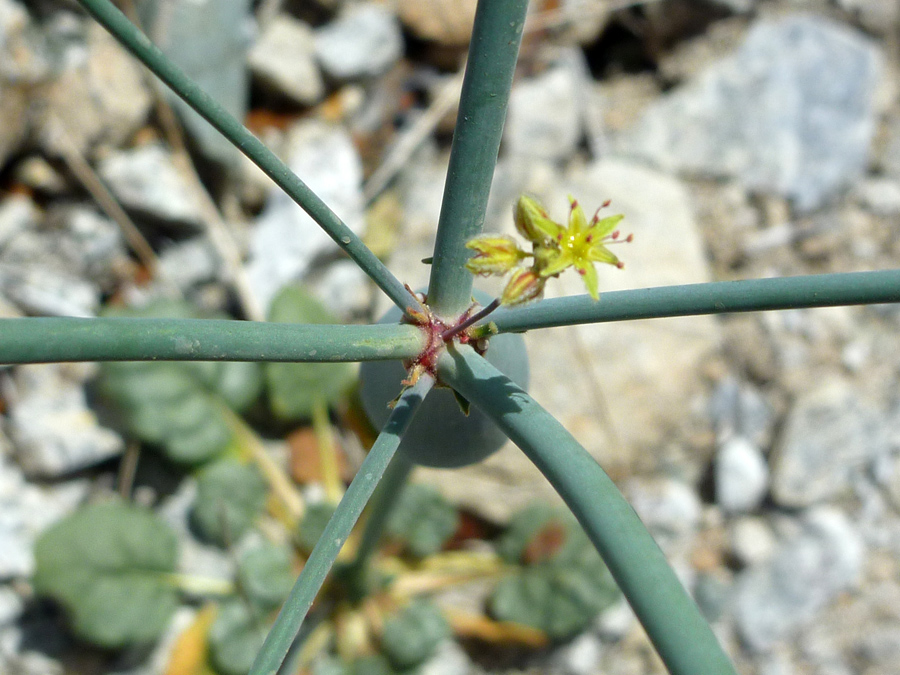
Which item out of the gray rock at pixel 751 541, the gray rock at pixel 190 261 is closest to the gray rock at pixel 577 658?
the gray rock at pixel 751 541

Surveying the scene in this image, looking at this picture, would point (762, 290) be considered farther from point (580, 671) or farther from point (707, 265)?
point (707, 265)

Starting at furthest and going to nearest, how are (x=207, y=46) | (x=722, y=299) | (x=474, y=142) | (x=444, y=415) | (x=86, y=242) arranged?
(x=207, y=46) → (x=86, y=242) → (x=444, y=415) → (x=474, y=142) → (x=722, y=299)

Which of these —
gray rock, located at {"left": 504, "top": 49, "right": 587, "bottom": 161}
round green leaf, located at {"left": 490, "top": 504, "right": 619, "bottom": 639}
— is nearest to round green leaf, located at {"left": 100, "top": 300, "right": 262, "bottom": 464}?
round green leaf, located at {"left": 490, "top": 504, "right": 619, "bottom": 639}

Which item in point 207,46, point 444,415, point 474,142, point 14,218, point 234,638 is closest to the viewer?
point 474,142

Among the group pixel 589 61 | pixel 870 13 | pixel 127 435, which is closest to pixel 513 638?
pixel 127 435

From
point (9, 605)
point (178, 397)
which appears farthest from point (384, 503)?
point (9, 605)

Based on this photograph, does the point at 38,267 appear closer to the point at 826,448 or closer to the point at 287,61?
the point at 287,61

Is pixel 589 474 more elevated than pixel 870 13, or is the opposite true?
pixel 870 13
